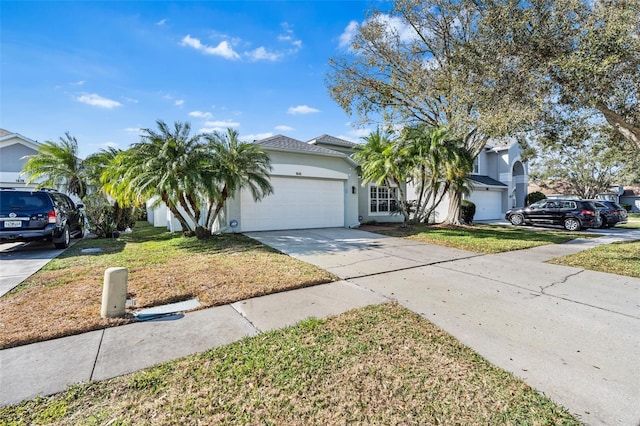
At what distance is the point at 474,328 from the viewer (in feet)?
12.9

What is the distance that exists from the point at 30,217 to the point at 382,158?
12722 mm

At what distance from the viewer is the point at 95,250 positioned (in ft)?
30.2

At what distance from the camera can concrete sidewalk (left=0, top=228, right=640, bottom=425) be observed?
277 cm

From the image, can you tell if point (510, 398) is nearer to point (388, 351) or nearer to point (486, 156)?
point (388, 351)

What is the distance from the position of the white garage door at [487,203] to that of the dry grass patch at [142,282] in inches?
755

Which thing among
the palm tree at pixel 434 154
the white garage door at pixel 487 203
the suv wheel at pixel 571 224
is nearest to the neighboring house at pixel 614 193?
the white garage door at pixel 487 203

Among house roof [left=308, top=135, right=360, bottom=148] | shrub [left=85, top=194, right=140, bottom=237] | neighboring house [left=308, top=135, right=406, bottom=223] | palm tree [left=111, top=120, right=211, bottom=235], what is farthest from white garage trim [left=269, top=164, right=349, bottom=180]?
shrub [left=85, top=194, right=140, bottom=237]

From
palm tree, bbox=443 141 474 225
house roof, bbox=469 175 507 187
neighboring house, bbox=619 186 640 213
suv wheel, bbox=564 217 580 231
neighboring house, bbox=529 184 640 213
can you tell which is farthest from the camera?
neighboring house, bbox=619 186 640 213

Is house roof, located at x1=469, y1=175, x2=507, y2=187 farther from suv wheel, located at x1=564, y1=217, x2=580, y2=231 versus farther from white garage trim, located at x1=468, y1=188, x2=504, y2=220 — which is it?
suv wheel, located at x1=564, y1=217, x2=580, y2=231

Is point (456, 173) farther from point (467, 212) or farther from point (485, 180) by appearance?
point (485, 180)

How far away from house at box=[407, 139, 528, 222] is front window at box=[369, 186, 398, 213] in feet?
9.81

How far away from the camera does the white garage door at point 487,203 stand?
2253 centimetres

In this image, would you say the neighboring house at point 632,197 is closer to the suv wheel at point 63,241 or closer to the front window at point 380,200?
the front window at point 380,200

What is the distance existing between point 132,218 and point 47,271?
880 centimetres
